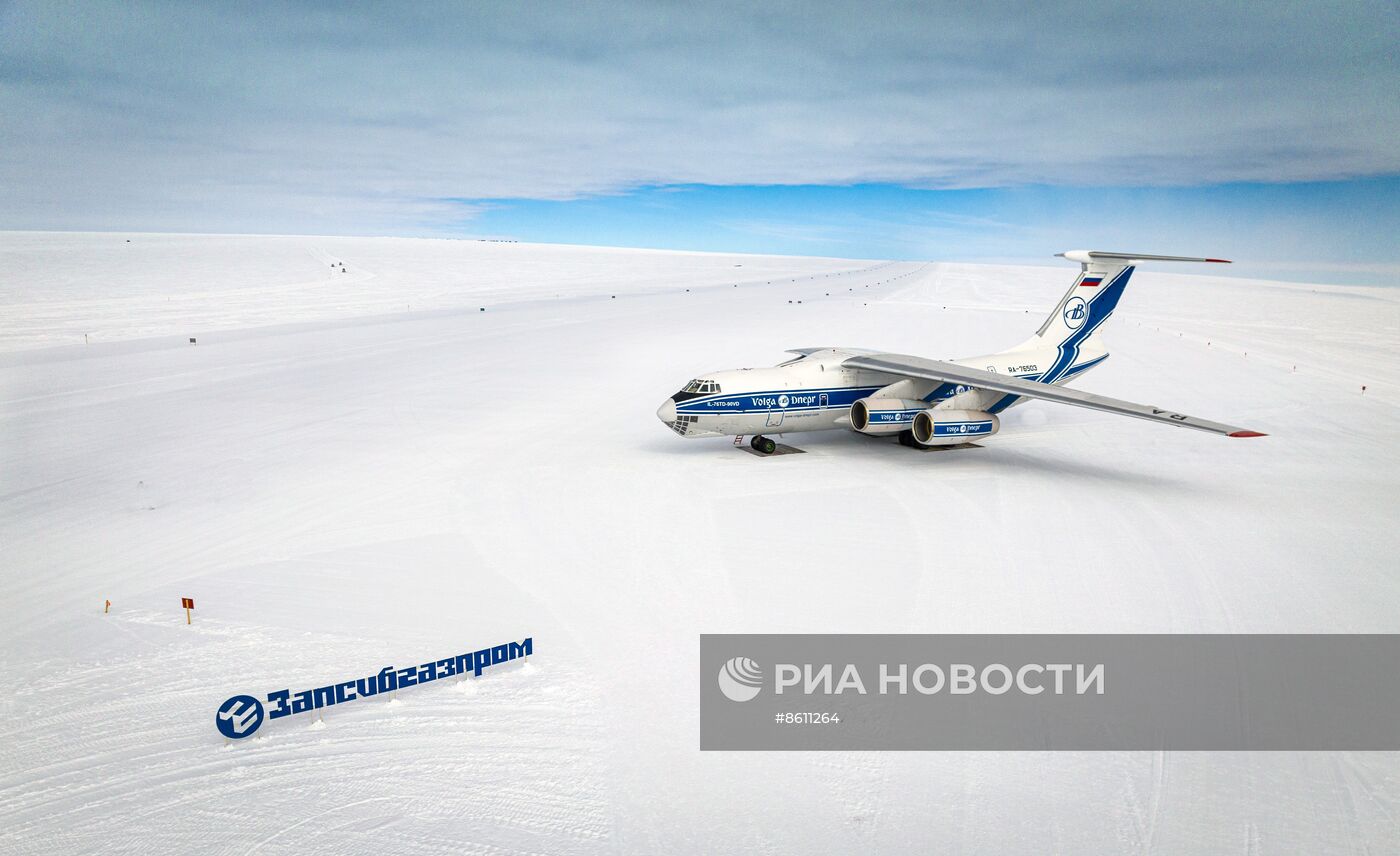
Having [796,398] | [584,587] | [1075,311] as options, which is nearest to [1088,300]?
[1075,311]

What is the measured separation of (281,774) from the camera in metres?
9.09

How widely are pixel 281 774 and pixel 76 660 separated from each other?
4831 mm

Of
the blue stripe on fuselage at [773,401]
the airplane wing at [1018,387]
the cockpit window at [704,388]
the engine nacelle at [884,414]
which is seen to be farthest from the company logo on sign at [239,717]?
the airplane wing at [1018,387]

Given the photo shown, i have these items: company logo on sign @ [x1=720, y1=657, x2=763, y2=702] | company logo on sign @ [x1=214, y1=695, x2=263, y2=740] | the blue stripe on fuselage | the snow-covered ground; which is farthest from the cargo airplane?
company logo on sign @ [x1=214, y1=695, x2=263, y2=740]

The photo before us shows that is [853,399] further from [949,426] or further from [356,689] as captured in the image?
[356,689]

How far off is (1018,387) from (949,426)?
7.28 ft

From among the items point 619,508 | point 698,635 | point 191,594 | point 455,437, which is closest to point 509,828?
point 698,635

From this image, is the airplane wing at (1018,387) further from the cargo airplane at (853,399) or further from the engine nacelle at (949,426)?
the engine nacelle at (949,426)

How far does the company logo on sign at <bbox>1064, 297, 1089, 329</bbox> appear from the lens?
88.6ft

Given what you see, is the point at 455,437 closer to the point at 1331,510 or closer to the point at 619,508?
the point at 619,508

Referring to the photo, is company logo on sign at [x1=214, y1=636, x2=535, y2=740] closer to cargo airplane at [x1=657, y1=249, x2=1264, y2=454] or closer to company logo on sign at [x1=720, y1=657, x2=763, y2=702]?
company logo on sign at [x1=720, y1=657, x2=763, y2=702]

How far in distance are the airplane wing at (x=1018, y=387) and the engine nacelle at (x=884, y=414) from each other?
0.85 meters

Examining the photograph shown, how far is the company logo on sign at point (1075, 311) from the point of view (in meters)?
27.0

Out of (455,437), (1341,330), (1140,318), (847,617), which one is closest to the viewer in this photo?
(847,617)
